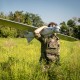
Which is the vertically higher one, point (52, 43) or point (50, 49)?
point (52, 43)

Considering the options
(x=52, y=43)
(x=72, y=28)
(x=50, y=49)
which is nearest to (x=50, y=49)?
(x=50, y=49)

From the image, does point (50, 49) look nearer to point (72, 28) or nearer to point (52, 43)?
point (52, 43)

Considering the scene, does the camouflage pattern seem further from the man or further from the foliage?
the foliage

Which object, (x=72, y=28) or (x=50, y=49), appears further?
(x=72, y=28)

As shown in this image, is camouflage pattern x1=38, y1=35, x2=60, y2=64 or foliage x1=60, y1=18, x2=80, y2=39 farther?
foliage x1=60, y1=18, x2=80, y2=39

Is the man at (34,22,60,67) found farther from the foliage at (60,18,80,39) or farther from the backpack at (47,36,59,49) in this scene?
the foliage at (60,18,80,39)

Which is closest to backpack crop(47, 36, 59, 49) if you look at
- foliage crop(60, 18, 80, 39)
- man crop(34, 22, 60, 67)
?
man crop(34, 22, 60, 67)

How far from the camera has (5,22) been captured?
290 inches

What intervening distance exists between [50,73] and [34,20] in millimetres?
82354

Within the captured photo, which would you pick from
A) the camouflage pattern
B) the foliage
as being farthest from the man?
the foliage

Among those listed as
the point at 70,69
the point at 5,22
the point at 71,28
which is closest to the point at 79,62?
the point at 70,69

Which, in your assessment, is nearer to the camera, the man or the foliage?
the man

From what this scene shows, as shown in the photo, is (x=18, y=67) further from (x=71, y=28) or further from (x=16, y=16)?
(x=71, y=28)

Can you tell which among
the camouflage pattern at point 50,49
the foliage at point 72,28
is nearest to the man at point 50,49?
the camouflage pattern at point 50,49
